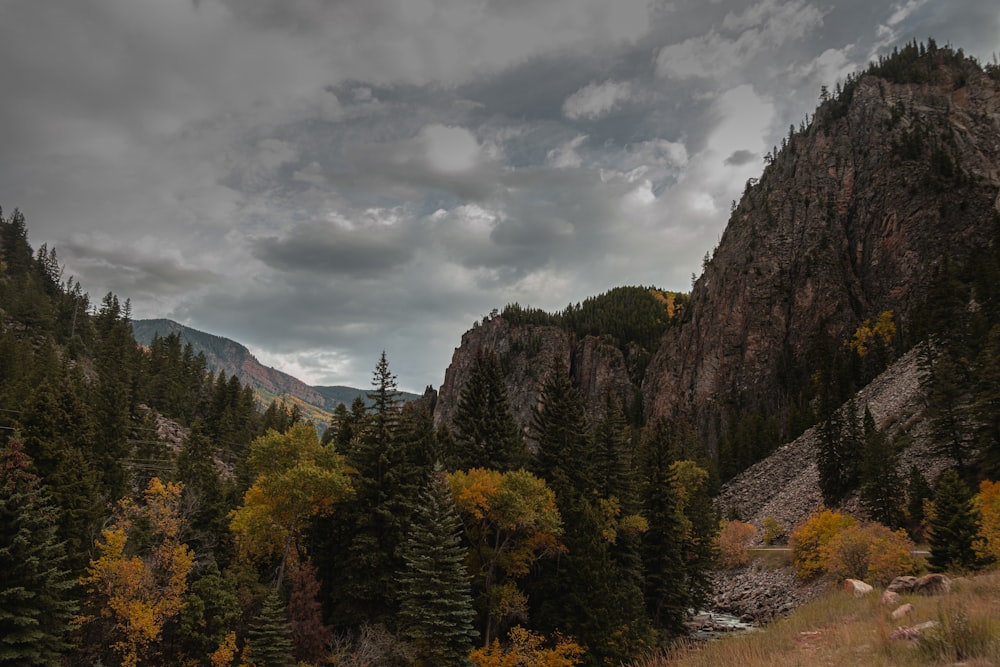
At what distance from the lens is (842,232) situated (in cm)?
12525

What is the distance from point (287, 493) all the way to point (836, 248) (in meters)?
132

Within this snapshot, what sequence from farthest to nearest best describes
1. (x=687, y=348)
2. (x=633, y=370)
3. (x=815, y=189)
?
(x=633, y=370)
(x=687, y=348)
(x=815, y=189)

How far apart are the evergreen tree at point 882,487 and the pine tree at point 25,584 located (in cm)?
5962

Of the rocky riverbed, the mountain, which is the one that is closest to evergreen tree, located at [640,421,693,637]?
the rocky riverbed

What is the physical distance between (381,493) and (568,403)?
16.2 metres

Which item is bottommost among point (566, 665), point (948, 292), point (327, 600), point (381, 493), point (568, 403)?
point (566, 665)

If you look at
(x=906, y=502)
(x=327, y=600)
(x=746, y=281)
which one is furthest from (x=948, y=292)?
(x=327, y=600)

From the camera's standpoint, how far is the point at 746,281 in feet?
445

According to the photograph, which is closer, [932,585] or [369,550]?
[932,585]

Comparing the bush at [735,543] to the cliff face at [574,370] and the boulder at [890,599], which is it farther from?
the cliff face at [574,370]

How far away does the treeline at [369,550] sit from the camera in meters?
27.6

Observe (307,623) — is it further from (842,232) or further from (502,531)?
(842,232)

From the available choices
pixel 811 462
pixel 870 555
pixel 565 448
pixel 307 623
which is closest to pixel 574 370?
pixel 811 462

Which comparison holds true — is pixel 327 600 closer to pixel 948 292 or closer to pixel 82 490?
pixel 82 490
